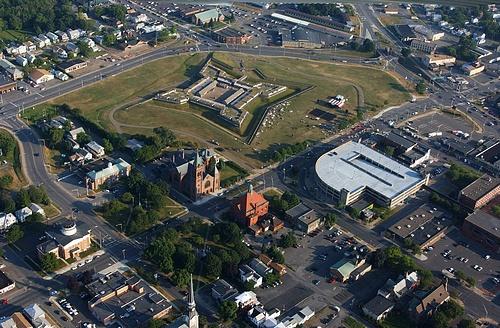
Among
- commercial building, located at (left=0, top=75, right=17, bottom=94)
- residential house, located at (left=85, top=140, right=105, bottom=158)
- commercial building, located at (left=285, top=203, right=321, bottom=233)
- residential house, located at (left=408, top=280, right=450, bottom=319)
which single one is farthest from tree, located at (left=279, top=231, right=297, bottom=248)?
commercial building, located at (left=0, top=75, right=17, bottom=94)

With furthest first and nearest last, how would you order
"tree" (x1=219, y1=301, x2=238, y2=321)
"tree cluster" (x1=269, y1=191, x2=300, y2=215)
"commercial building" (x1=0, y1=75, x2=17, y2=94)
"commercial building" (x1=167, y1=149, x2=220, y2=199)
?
"commercial building" (x1=0, y1=75, x2=17, y2=94) < "commercial building" (x1=167, y1=149, x2=220, y2=199) < "tree cluster" (x1=269, y1=191, x2=300, y2=215) < "tree" (x1=219, y1=301, x2=238, y2=321)

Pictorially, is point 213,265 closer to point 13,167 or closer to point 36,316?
point 36,316

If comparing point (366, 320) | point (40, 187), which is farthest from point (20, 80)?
point (366, 320)

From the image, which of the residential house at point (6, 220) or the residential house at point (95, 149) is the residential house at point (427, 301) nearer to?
the residential house at point (6, 220)

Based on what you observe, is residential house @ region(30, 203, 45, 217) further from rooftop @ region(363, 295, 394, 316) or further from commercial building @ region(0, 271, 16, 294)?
rooftop @ region(363, 295, 394, 316)

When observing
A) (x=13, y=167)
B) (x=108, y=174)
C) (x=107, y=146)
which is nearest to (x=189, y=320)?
(x=108, y=174)
